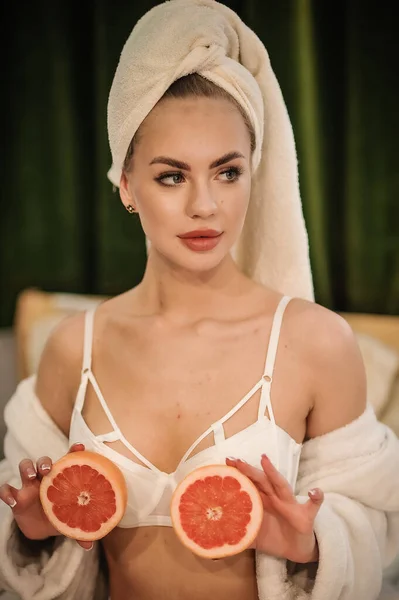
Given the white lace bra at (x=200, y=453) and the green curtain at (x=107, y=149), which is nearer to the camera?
the white lace bra at (x=200, y=453)

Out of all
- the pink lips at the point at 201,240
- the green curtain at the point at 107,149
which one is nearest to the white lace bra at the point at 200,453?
the pink lips at the point at 201,240

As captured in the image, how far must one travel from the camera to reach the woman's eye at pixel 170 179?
1.13 m

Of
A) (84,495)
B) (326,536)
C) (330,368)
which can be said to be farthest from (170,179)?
(326,536)

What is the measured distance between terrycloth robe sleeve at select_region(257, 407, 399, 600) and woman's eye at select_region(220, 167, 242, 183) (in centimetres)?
49

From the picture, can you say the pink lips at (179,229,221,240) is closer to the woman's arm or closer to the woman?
the woman

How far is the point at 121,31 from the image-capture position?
1531 mm

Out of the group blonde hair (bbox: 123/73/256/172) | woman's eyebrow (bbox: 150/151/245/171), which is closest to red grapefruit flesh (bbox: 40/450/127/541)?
woman's eyebrow (bbox: 150/151/245/171)

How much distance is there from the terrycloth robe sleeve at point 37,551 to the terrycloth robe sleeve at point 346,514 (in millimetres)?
359

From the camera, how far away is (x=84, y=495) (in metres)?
1.13

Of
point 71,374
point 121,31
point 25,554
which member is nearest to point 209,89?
point 121,31

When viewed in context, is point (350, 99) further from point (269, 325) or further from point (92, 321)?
point (92, 321)

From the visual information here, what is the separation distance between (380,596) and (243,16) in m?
1.22

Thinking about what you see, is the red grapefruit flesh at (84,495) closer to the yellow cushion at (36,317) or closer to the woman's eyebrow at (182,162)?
the woman's eyebrow at (182,162)

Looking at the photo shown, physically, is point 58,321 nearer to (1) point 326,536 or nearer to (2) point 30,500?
(2) point 30,500
